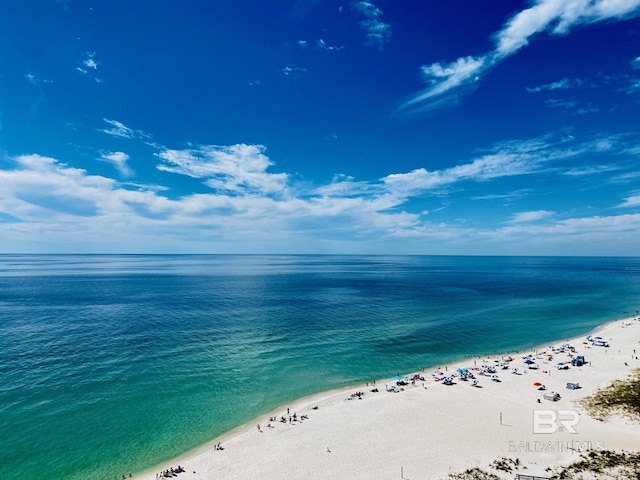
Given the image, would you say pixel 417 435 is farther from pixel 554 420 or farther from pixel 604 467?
pixel 554 420

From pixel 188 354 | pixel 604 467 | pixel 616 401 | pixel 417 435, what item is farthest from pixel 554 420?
pixel 188 354

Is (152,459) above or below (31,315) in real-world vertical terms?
below

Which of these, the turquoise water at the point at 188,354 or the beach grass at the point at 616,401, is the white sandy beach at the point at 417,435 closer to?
the beach grass at the point at 616,401

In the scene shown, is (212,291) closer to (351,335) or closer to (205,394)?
(351,335)

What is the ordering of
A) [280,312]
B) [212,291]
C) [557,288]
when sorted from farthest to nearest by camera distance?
[557,288] < [212,291] < [280,312]

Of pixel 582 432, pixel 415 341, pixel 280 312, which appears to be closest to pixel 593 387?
pixel 582 432

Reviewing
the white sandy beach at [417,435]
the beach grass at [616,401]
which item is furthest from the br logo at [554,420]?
the beach grass at [616,401]
